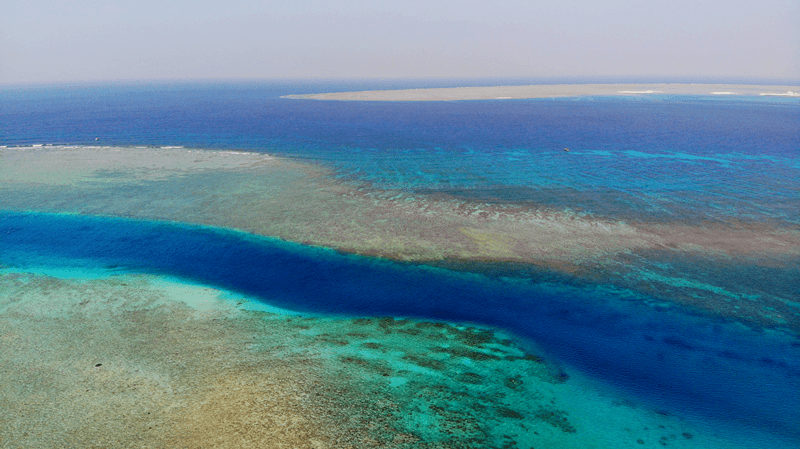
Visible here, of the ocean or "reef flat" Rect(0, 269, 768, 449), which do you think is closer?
"reef flat" Rect(0, 269, 768, 449)

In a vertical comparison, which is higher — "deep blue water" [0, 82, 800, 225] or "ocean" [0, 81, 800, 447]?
"deep blue water" [0, 82, 800, 225]

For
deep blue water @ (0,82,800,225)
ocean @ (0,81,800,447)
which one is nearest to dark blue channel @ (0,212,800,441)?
ocean @ (0,81,800,447)

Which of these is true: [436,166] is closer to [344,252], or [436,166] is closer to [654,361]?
[344,252]

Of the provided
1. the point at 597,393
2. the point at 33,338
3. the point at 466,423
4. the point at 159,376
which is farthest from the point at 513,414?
the point at 33,338

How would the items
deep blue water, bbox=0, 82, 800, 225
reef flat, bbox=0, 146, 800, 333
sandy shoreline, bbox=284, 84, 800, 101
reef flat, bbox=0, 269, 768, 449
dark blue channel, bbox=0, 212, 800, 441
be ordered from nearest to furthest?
reef flat, bbox=0, 269, 768, 449 < dark blue channel, bbox=0, 212, 800, 441 < reef flat, bbox=0, 146, 800, 333 < deep blue water, bbox=0, 82, 800, 225 < sandy shoreline, bbox=284, 84, 800, 101

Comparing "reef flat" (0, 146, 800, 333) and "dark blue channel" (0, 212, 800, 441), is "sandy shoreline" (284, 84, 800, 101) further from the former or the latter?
"dark blue channel" (0, 212, 800, 441)

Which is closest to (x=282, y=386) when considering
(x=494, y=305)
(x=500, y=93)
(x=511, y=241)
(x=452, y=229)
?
(x=494, y=305)
